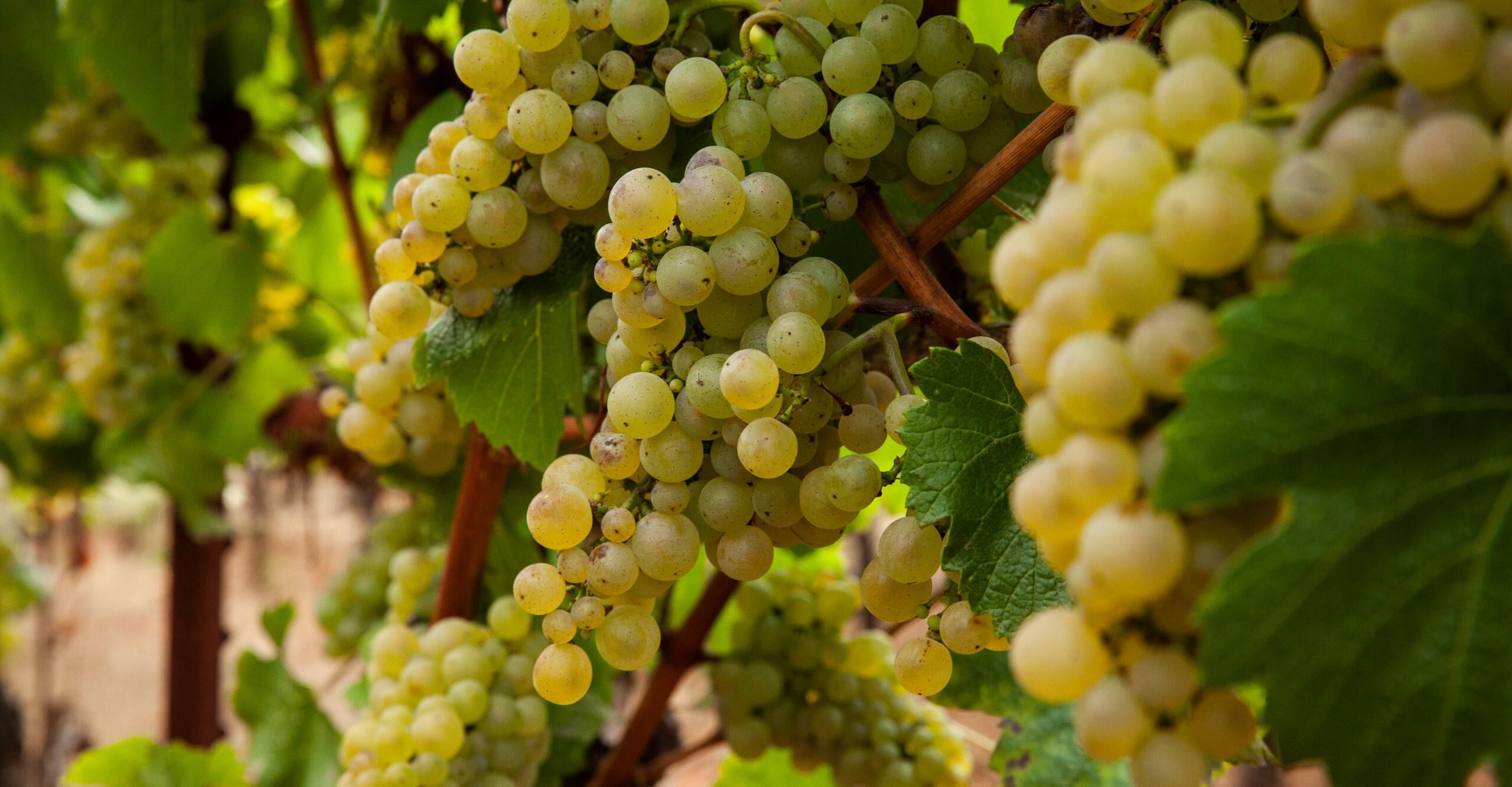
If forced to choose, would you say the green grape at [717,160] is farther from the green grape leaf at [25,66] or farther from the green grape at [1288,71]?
the green grape leaf at [25,66]

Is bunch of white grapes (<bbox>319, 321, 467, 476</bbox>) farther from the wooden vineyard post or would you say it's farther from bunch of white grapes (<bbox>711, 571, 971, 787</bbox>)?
the wooden vineyard post

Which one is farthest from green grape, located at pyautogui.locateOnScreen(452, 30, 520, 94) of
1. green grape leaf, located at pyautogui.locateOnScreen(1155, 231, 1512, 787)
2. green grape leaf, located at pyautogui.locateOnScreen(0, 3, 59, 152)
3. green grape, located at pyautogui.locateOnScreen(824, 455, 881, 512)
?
green grape leaf, located at pyautogui.locateOnScreen(0, 3, 59, 152)

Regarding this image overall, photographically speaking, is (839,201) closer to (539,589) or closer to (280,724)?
(539,589)

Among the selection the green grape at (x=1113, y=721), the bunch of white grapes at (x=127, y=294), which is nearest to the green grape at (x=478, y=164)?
the green grape at (x=1113, y=721)

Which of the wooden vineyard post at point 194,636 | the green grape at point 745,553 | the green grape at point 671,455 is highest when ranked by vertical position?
the green grape at point 671,455

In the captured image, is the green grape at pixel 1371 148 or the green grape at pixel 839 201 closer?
the green grape at pixel 1371 148

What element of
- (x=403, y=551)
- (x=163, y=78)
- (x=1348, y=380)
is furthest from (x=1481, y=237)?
(x=163, y=78)

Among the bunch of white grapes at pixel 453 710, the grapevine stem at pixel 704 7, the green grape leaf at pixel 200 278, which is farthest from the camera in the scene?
the green grape leaf at pixel 200 278
